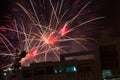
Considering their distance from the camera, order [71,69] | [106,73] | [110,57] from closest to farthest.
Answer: [110,57], [106,73], [71,69]

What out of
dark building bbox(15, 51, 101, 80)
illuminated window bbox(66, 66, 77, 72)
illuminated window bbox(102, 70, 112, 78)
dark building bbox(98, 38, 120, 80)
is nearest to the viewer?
dark building bbox(98, 38, 120, 80)

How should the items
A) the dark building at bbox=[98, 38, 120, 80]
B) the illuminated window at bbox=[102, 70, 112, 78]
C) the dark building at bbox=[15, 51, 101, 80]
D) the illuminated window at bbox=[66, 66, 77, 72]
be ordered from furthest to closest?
the illuminated window at bbox=[66, 66, 77, 72]
the dark building at bbox=[15, 51, 101, 80]
the illuminated window at bbox=[102, 70, 112, 78]
the dark building at bbox=[98, 38, 120, 80]

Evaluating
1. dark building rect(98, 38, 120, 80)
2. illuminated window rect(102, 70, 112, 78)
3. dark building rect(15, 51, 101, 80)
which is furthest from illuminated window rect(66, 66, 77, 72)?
illuminated window rect(102, 70, 112, 78)

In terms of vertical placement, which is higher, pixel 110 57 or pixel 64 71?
pixel 110 57

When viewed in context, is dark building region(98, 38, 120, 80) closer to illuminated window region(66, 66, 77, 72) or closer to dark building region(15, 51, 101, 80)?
dark building region(15, 51, 101, 80)

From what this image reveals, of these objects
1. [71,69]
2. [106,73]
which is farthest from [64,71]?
[106,73]

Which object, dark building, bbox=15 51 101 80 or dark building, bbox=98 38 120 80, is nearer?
dark building, bbox=98 38 120 80

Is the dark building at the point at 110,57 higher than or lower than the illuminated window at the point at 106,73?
higher

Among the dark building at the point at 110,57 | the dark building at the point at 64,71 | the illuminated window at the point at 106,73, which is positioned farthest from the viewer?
the dark building at the point at 64,71

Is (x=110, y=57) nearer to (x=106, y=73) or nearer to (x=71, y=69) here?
(x=106, y=73)

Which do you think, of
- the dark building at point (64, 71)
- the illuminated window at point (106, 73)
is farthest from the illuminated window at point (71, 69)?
the illuminated window at point (106, 73)

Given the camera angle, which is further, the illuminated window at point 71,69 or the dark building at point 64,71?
the illuminated window at point 71,69

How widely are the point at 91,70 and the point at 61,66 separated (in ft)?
12.1

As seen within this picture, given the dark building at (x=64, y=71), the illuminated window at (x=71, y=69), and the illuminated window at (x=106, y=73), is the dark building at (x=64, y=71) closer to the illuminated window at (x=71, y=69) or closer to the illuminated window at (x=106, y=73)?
the illuminated window at (x=71, y=69)
